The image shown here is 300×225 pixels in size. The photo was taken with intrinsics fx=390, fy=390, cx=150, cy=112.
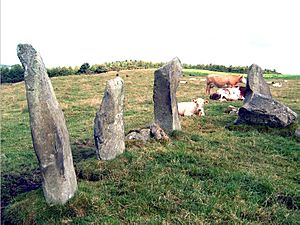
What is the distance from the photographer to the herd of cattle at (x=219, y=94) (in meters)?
18.4

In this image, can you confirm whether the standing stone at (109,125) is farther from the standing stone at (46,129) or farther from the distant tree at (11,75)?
the distant tree at (11,75)

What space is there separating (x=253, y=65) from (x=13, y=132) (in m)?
11.9

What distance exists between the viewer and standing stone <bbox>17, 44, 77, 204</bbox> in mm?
8438

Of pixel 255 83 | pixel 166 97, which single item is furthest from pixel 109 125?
pixel 255 83

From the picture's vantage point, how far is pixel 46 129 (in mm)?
8492

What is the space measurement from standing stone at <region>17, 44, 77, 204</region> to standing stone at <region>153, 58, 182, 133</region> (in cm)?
615

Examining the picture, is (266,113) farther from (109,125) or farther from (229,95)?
(229,95)

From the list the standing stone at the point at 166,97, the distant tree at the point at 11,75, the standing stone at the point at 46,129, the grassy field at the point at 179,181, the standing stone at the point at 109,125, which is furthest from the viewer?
the distant tree at the point at 11,75

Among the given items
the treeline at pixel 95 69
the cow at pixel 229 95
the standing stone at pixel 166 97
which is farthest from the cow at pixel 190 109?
the treeline at pixel 95 69

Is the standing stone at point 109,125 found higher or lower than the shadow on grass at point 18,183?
higher

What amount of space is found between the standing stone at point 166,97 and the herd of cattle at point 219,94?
370 centimetres

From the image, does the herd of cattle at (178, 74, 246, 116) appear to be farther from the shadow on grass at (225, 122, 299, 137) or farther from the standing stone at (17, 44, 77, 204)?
the standing stone at (17, 44, 77, 204)

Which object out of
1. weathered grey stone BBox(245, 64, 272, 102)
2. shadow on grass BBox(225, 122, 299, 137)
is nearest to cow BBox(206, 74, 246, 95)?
weathered grey stone BBox(245, 64, 272, 102)

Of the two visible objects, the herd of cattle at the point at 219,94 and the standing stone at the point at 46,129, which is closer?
the standing stone at the point at 46,129
